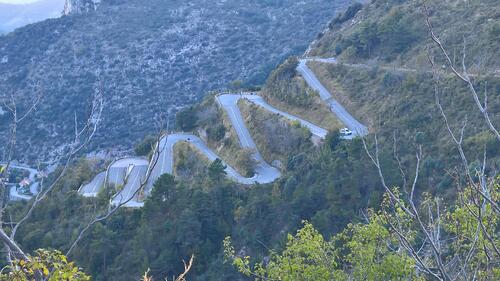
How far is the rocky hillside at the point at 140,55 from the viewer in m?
62.2

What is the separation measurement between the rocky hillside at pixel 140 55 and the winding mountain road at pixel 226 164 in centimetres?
1858

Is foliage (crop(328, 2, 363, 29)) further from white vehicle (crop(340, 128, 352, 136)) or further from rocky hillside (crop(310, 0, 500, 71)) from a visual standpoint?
white vehicle (crop(340, 128, 352, 136))

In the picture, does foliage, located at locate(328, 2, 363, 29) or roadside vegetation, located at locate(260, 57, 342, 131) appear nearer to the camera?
roadside vegetation, located at locate(260, 57, 342, 131)

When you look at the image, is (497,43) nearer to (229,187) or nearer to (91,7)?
(229,187)

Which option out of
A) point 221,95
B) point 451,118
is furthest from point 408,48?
point 221,95

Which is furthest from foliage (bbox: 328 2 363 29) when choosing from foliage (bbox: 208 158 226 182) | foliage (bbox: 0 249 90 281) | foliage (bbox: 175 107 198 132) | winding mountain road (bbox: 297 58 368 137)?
foliage (bbox: 0 249 90 281)

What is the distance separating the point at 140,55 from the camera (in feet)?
247

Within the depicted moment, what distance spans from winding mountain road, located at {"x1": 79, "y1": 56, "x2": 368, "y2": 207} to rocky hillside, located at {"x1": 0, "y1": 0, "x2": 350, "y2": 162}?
61.0 ft

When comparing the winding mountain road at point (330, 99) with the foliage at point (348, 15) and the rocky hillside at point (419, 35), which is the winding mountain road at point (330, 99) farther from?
the foliage at point (348, 15)

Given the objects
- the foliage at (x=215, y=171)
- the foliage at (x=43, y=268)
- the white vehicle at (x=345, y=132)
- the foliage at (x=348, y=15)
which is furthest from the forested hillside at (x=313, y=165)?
the foliage at (x=43, y=268)

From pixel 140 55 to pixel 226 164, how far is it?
43831 mm

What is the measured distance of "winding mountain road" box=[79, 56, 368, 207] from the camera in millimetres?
32222

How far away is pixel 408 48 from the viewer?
36.4 m

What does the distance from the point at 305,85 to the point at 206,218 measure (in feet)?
42.8
